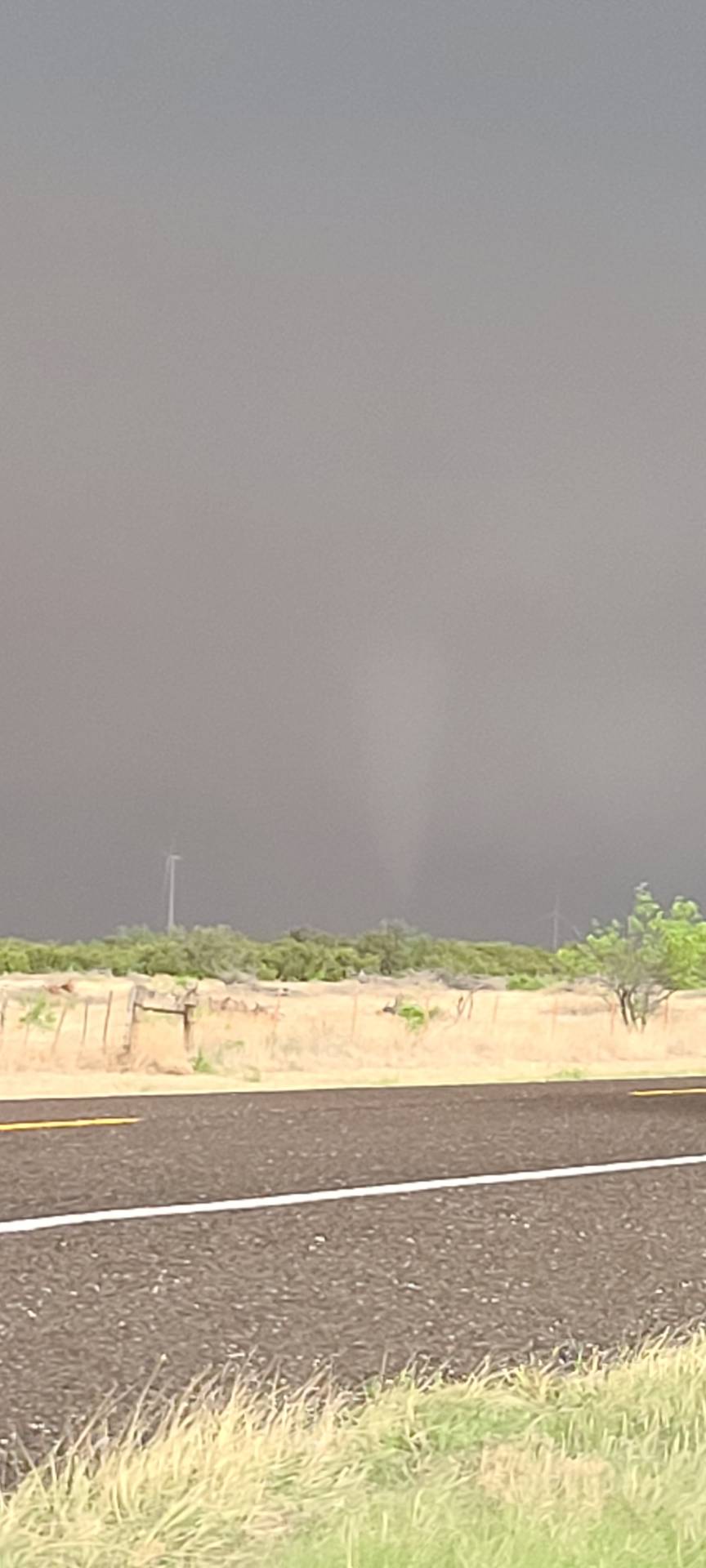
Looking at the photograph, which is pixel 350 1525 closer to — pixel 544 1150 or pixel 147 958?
pixel 544 1150

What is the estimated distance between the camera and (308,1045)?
29281 millimetres

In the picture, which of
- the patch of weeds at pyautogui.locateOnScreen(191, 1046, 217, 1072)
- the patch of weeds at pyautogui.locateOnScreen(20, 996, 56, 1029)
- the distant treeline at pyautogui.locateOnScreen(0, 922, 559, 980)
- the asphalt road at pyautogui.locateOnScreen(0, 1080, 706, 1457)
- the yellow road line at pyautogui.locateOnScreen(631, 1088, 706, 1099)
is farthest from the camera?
the distant treeline at pyautogui.locateOnScreen(0, 922, 559, 980)

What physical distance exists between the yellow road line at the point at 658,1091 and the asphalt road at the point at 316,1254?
161 inches

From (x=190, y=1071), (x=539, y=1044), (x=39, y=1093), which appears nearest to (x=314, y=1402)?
→ (x=39, y=1093)

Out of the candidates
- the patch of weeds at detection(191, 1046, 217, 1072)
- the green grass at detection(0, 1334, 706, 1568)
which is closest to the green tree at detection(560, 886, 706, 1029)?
the patch of weeds at detection(191, 1046, 217, 1072)

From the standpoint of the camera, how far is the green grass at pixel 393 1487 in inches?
178

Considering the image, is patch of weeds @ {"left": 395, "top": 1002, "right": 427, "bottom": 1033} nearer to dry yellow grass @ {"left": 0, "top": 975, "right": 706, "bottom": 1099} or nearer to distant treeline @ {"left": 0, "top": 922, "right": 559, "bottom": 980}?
dry yellow grass @ {"left": 0, "top": 975, "right": 706, "bottom": 1099}

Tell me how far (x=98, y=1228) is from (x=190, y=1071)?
1417 cm

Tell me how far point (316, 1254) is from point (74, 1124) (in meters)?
5.29

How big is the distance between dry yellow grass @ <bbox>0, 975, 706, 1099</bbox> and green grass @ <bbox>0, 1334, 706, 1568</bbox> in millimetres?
13216

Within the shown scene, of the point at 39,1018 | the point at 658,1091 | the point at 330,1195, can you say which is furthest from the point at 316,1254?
the point at 39,1018

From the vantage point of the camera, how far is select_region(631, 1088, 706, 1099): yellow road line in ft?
64.7

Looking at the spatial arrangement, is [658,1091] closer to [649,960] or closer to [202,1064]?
[202,1064]

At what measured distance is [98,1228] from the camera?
31.7ft
